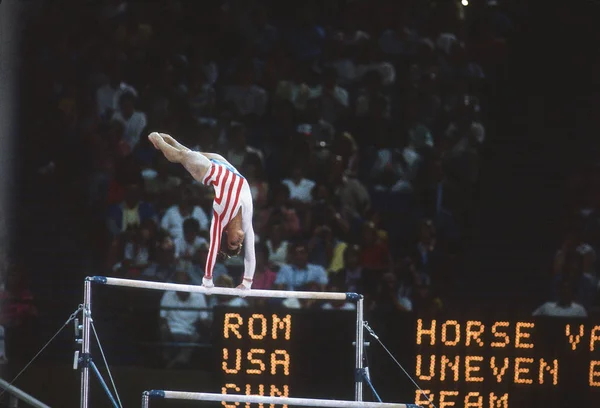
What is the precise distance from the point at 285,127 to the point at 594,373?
487cm

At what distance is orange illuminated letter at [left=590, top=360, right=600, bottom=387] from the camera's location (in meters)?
8.44

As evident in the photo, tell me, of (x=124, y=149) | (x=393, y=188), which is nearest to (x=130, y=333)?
(x=124, y=149)

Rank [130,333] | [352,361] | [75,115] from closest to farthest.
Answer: [352,361], [130,333], [75,115]

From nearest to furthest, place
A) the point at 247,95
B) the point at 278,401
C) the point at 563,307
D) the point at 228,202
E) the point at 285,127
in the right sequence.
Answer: the point at 278,401, the point at 228,202, the point at 563,307, the point at 285,127, the point at 247,95

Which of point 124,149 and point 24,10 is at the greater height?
point 24,10

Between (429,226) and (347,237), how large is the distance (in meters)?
0.87

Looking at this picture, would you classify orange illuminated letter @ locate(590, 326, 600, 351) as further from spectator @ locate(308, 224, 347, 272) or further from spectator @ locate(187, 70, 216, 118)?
spectator @ locate(187, 70, 216, 118)

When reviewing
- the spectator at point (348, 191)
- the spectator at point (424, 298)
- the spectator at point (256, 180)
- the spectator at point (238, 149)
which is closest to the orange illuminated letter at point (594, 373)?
the spectator at point (424, 298)

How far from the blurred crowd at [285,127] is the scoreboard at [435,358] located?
178 centimetres

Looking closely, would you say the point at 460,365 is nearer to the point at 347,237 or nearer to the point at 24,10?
the point at 347,237

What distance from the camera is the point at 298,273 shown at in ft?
34.2

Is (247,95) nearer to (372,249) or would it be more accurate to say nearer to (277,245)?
(277,245)

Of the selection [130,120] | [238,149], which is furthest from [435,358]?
[130,120]

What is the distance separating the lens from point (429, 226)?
11.1 m
